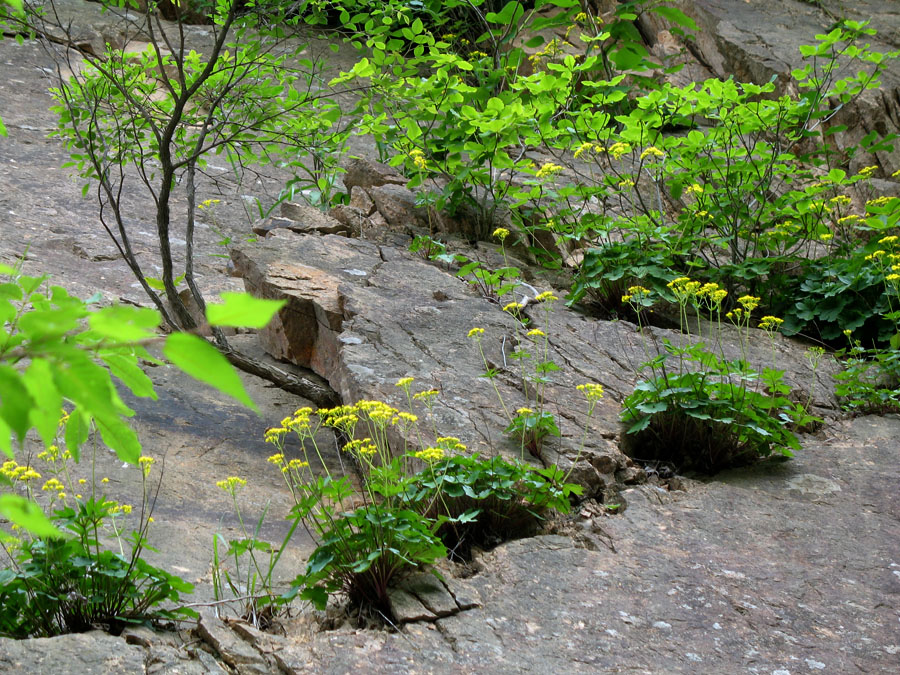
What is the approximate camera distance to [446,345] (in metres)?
4.07

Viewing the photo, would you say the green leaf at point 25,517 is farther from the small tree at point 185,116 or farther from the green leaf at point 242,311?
the small tree at point 185,116

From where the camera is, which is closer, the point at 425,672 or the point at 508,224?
the point at 425,672

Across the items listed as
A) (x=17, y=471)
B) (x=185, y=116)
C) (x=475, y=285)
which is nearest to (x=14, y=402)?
(x=17, y=471)

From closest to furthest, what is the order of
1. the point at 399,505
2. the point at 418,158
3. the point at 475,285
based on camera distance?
the point at 399,505 → the point at 475,285 → the point at 418,158

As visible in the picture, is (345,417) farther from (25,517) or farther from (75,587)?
(25,517)

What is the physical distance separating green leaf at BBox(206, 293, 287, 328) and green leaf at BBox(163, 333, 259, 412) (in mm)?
31

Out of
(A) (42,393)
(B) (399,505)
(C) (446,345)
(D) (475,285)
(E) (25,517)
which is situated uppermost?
(A) (42,393)

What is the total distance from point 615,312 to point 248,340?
2247 millimetres

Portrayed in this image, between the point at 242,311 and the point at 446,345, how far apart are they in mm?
3328

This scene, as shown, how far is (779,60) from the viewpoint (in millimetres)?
7797

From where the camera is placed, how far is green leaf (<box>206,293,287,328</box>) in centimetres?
73

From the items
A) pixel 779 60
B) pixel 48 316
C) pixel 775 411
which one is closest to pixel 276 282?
pixel 775 411

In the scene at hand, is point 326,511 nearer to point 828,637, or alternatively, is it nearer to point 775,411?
point 828,637

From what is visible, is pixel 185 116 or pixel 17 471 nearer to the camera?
pixel 17 471
